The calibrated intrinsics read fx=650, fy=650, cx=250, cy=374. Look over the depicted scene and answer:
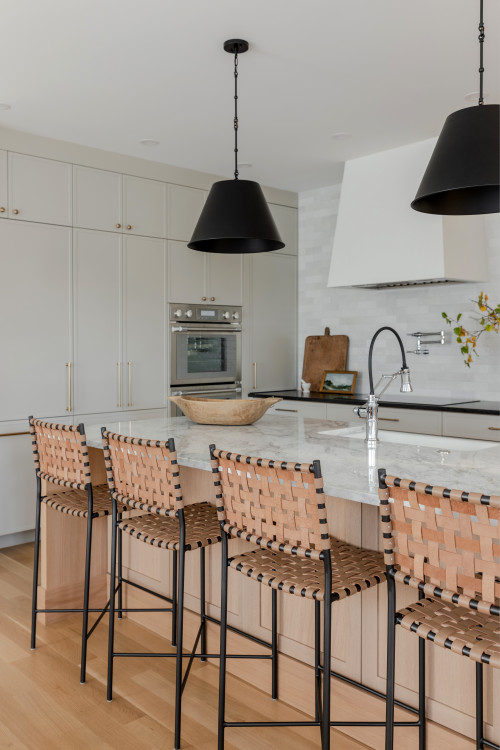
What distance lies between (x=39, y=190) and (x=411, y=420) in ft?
9.25

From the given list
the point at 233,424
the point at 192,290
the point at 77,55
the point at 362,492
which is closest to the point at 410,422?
the point at 233,424

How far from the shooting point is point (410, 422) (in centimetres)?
422

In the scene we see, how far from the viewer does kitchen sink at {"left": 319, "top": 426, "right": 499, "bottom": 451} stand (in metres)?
2.61

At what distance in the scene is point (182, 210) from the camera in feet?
16.0

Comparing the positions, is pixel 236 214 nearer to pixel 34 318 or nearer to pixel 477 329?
pixel 34 318

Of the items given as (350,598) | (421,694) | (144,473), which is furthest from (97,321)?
(421,694)

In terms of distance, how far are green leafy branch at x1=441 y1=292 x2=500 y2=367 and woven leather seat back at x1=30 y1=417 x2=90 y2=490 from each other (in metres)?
2.74

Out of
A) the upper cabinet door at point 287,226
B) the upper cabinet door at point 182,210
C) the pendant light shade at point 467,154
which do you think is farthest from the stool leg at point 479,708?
the upper cabinet door at point 287,226

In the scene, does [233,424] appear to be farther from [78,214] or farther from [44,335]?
[78,214]

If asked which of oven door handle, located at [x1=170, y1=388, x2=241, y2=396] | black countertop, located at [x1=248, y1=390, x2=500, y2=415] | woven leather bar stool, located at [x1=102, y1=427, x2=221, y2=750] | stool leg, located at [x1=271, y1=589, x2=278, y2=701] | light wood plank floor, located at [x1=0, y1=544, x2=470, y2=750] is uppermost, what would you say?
oven door handle, located at [x1=170, y1=388, x2=241, y2=396]

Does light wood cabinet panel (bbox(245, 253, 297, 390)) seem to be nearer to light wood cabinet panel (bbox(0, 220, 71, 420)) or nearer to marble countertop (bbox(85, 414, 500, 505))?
light wood cabinet panel (bbox(0, 220, 71, 420))

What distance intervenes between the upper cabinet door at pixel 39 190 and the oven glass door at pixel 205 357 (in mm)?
1221

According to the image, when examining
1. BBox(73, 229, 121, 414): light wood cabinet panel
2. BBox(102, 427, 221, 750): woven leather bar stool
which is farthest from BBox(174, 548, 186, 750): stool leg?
BBox(73, 229, 121, 414): light wood cabinet panel

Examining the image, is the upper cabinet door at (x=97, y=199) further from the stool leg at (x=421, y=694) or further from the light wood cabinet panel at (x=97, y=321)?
the stool leg at (x=421, y=694)
